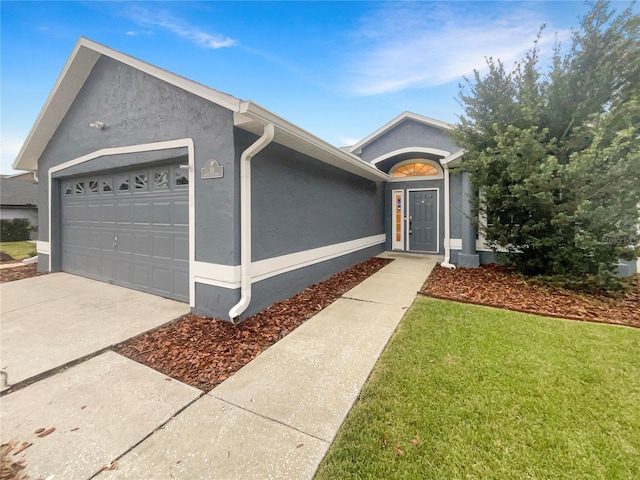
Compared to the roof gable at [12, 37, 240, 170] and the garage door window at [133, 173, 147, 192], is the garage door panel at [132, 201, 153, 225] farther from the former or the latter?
the roof gable at [12, 37, 240, 170]

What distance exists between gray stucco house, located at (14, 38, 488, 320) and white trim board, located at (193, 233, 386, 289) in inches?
0.9

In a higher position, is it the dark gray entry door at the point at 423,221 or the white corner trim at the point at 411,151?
the white corner trim at the point at 411,151

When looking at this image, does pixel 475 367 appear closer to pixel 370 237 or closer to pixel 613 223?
pixel 613 223

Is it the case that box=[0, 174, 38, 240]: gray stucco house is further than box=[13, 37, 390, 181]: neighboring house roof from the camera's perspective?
Yes

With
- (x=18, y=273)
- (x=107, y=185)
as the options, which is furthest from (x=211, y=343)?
(x=18, y=273)

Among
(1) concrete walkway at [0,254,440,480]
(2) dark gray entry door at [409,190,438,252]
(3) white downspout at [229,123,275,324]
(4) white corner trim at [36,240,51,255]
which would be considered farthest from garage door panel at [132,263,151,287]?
(2) dark gray entry door at [409,190,438,252]

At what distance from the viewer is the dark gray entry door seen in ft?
31.6

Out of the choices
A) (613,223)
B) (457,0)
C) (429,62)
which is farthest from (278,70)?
(613,223)

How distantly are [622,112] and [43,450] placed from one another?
786 centimetres

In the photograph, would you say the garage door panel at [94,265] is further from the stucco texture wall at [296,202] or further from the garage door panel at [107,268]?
the stucco texture wall at [296,202]

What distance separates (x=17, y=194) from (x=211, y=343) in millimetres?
25634

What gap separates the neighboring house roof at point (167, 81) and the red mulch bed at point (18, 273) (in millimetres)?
2904

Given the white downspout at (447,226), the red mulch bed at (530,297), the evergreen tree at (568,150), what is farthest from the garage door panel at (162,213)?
the white downspout at (447,226)

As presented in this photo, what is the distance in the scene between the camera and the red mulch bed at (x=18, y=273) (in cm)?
704
